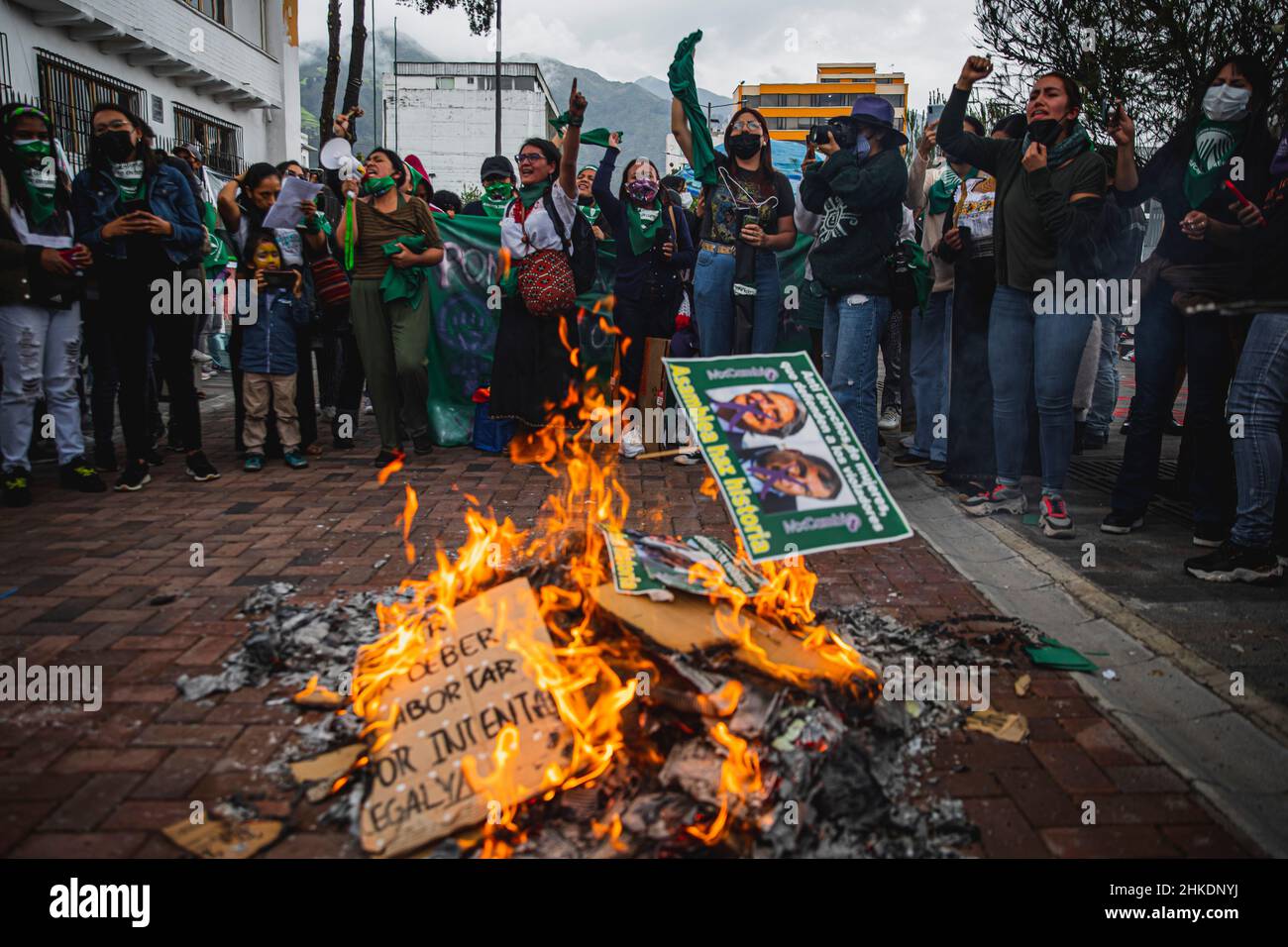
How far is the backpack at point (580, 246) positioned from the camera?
22.6 ft

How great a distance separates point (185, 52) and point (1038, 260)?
20483 millimetres

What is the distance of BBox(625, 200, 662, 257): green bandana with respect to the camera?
23.3 ft

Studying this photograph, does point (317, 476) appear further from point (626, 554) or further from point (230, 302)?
point (626, 554)

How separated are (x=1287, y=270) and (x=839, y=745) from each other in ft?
11.7

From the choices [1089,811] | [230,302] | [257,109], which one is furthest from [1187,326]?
[257,109]

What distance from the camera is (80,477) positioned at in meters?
6.11

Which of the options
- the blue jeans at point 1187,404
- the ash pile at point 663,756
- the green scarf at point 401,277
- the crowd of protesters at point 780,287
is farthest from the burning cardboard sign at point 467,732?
the green scarf at point 401,277

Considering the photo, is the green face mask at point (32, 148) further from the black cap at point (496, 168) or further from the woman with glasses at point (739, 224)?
the black cap at point (496, 168)

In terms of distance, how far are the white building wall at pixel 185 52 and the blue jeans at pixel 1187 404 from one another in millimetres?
16527

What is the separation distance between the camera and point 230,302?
268 inches

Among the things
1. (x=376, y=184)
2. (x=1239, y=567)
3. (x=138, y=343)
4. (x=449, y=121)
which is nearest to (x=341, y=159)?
(x=376, y=184)

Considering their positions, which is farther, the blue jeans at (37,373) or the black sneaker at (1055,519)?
the blue jeans at (37,373)

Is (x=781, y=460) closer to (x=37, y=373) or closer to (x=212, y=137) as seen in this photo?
(x=37, y=373)

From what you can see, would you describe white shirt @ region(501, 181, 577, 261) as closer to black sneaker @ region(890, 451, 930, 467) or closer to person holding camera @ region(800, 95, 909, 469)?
person holding camera @ region(800, 95, 909, 469)
